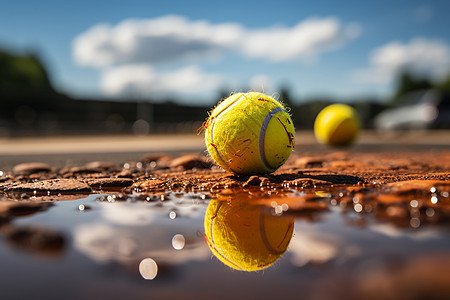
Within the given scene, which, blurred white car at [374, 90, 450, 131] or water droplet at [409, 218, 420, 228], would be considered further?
blurred white car at [374, 90, 450, 131]

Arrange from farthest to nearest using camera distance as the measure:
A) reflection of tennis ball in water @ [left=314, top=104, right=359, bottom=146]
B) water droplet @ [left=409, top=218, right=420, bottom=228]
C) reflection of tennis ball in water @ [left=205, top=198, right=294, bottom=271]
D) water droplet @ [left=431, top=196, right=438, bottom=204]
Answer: reflection of tennis ball in water @ [left=314, top=104, right=359, bottom=146]
water droplet @ [left=431, top=196, right=438, bottom=204]
water droplet @ [left=409, top=218, right=420, bottom=228]
reflection of tennis ball in water @ [left=205, top=198, right=294, bottom=271]

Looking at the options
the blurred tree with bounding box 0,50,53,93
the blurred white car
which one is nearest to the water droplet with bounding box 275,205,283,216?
the blurred white car

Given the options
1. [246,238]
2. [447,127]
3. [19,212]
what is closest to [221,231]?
[246,238]

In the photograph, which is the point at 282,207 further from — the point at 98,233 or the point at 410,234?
the point at 98,233

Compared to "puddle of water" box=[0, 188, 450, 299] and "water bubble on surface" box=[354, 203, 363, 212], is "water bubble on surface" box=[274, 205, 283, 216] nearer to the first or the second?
"puddle of water" box=[0, 188, 450, 299]

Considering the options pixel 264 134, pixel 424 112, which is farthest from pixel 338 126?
pixel 424 112

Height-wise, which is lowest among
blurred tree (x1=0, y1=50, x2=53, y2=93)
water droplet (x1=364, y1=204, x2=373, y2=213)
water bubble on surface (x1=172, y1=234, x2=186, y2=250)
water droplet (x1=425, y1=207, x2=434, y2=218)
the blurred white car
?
water bubble on surface (x1=172, y1=234, x2=186, y2=250)

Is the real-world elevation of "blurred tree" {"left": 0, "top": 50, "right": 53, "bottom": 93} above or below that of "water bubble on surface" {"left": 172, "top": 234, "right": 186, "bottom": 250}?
above
